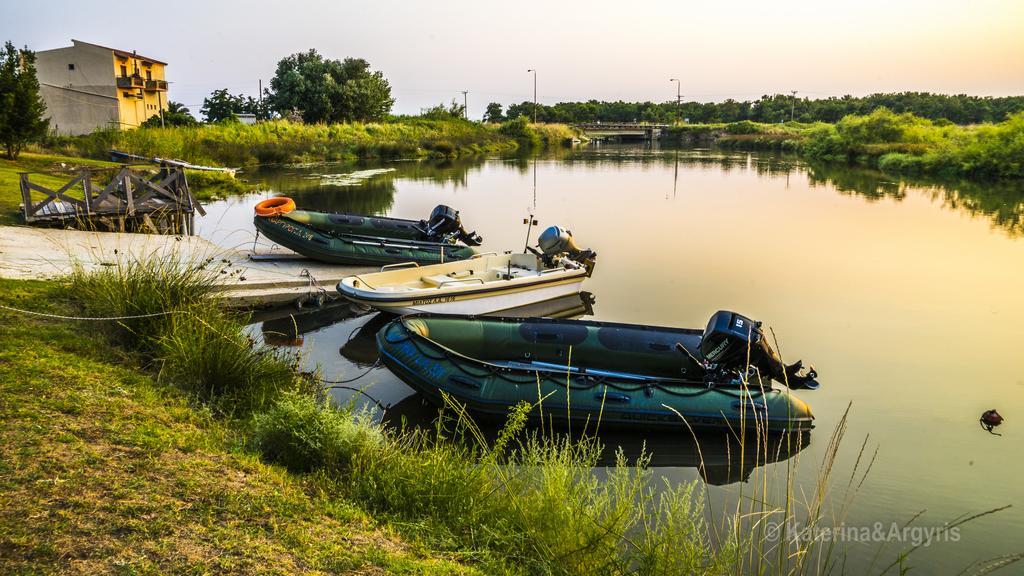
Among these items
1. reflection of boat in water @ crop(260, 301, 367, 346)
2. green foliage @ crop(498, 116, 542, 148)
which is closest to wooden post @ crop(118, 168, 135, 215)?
reflection of boat in water @ crop(260, 301, 367, 346)

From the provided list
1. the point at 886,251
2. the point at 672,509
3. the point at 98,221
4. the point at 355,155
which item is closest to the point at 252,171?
the point at 355,155

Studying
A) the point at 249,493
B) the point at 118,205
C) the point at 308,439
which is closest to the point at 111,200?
the point at 118,205

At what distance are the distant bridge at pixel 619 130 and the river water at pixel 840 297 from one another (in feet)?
153

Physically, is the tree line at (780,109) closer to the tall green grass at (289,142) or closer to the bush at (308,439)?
the tall green grass at (289,142)

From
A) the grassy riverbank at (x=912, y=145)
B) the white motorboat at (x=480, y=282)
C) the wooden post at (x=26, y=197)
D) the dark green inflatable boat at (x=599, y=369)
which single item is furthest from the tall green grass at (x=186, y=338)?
the grassy riverbank at (x=912, y=145)

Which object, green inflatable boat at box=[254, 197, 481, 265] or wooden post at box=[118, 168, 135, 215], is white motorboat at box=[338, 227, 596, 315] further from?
wooden post at box=[118, 168, 135, 215]

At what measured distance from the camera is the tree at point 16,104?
733 inches

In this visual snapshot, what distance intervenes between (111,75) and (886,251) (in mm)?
39471

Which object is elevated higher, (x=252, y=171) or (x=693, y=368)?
(x=252, y=171)

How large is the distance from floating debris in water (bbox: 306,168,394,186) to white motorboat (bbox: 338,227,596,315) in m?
18.7

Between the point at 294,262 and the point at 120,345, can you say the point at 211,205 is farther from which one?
the point at 120,345

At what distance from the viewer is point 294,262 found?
13.7 metres

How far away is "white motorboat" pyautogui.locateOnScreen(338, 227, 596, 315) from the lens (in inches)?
403

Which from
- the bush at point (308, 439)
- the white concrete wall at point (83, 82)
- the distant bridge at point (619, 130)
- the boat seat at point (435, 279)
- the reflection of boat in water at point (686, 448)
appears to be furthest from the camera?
the distant bridge at point (619, 130)
